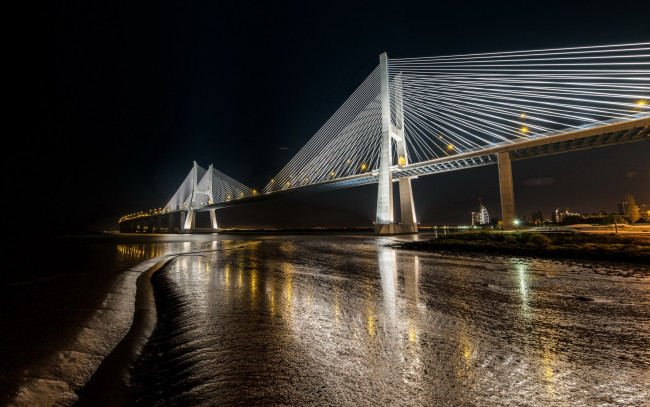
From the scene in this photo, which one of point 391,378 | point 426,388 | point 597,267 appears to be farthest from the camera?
point 597,267

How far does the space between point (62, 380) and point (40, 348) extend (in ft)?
3.78

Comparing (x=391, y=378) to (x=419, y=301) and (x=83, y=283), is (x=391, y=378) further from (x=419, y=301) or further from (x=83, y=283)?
(x=83, y=283)

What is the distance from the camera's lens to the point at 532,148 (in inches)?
1145

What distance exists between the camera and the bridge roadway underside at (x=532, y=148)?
74.6 ft

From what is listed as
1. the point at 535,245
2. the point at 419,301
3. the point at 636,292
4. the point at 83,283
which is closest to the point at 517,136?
the point at 535,245

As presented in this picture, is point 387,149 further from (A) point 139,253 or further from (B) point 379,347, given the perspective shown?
(B) point 379,347

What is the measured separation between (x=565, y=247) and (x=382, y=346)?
38.6ft

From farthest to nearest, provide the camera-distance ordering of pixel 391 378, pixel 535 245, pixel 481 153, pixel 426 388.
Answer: pixel 481 153
pixel 535 245
pixel 391 378
pixel 426 388

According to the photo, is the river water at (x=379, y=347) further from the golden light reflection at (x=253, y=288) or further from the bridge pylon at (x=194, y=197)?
the bridge pylon at (x=194, y=197)

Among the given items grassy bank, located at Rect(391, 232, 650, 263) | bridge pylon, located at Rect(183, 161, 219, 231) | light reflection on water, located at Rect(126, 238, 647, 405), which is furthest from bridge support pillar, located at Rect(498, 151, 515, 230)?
bridge pylon, located at Rect(183, 161, 219, 231)

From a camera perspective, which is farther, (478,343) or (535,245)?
(535,245)

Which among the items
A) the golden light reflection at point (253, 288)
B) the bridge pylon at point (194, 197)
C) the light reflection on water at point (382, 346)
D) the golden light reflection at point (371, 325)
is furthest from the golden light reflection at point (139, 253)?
A: the bridge pylon at point (194, 197)

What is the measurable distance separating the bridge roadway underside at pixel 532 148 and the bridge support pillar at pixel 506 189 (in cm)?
10

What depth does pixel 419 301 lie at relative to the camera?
4.83 meters
